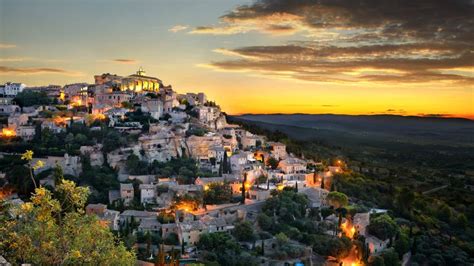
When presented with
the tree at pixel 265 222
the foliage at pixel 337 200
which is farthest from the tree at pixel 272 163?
the tree at pixel 265 222

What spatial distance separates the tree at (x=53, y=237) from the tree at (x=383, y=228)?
56.6 feet

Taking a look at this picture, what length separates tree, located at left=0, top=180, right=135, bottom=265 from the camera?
8.23 metres

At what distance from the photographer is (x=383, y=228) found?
2362cm

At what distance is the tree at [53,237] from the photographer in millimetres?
8227

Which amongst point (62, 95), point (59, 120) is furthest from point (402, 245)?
point (62, 95)

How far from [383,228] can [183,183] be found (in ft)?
33.0

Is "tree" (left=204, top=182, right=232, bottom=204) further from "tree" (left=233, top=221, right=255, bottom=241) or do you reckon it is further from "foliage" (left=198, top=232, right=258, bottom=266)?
"foliage" (left=198, top=232, right=258, bottom=266)

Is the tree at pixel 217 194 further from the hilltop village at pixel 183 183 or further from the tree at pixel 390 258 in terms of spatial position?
the tree at pixel 390 258

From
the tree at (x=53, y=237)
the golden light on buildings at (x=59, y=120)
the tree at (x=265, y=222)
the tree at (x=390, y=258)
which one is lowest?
the tree at (x=390, y=258)

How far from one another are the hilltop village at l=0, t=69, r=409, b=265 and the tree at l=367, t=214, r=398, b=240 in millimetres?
47

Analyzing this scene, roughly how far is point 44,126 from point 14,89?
9.92 meters

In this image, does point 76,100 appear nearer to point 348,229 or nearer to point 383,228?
point 348,229

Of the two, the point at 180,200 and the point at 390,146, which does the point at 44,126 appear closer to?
the point at 180,200

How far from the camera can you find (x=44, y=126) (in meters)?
29.1
